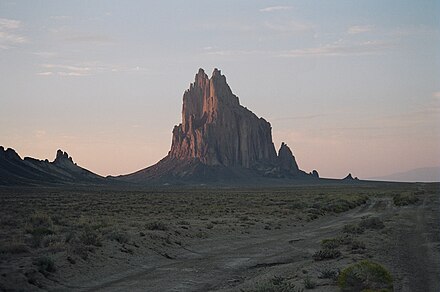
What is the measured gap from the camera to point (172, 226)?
2611 cm

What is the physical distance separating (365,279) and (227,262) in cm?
724

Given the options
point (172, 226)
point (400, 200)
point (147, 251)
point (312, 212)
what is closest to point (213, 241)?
point (172, 226)

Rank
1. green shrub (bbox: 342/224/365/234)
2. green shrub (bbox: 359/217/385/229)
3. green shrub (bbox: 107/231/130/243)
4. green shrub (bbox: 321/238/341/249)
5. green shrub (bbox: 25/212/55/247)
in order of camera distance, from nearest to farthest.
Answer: green shrub (bbox: 25/212/55/247)
green shrub (bbox: 321/238/341/249)
green shrub (bbox: 107/231/130/243)
green shrub (bbox: 342/224/365/234)
green shrub (bbox: 359/217/385/229)

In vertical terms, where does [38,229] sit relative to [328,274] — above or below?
above

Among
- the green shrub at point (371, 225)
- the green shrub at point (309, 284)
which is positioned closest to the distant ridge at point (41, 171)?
the green shrub at point (371, 225)

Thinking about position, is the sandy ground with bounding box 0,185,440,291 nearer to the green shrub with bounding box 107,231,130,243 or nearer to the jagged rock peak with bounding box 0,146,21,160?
the green shrub with bounding box 107,231,130,243

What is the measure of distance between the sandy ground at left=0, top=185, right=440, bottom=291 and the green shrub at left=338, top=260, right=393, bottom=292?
483 millimetres

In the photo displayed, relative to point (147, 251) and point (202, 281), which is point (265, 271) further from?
point (147, 251)

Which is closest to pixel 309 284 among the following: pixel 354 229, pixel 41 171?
pixel 354 229

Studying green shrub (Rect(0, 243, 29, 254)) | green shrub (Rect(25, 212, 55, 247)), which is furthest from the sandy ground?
green shrub (Rect(25, 212, 55, 247))

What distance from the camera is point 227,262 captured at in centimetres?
1827

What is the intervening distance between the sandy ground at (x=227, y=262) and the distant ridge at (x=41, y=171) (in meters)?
99.0

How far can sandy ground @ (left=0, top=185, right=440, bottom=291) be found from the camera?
1380 cm

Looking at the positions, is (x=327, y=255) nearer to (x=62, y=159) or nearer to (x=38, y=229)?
(x=38, y=229)
